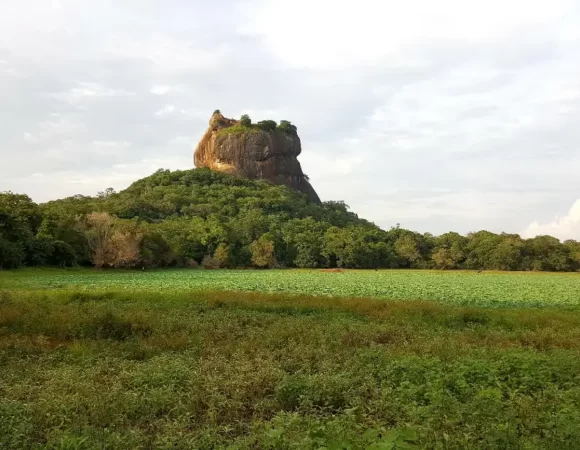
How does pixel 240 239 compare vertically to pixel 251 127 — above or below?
below

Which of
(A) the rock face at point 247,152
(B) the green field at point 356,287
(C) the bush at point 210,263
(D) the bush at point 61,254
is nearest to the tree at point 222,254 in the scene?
(C) the bush at point 210,263

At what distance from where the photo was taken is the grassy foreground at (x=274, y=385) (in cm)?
571

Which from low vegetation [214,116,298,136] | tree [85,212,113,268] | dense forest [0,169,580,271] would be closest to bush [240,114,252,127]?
low vegetation [214,116,298,136]

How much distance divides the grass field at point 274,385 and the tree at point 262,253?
64.7 meters

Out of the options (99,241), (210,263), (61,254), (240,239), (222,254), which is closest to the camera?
(61,254)

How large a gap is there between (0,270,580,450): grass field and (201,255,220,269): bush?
61.6 m

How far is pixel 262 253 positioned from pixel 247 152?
55985 millimetres

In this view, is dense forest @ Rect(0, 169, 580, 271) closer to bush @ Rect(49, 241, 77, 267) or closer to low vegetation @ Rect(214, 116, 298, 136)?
bush @ Rect(49, 241, 77, 267)

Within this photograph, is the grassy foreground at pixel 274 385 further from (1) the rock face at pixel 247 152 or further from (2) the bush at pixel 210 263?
(1) the rock face at pixel 247 152

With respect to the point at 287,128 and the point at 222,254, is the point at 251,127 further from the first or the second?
the point at 222,254

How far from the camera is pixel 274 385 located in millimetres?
8328

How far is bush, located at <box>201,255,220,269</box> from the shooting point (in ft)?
253

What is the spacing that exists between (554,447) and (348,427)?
A: 2.15 metres

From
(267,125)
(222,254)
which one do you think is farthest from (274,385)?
(267,125)
